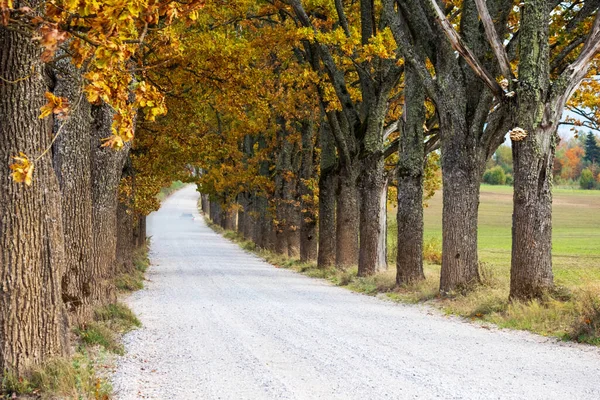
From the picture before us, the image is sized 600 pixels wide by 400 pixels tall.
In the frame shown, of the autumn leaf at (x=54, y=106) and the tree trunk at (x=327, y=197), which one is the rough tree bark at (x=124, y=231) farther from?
the autumn leaf at (x=54, y=106)

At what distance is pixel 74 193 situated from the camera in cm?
1014

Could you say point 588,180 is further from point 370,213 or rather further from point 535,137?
point 535,137

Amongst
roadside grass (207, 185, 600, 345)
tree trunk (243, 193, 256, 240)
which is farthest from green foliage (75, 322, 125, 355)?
tree trunk (243, 193, 256, 240)

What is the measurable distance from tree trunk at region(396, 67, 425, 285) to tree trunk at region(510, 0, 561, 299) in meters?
4.60

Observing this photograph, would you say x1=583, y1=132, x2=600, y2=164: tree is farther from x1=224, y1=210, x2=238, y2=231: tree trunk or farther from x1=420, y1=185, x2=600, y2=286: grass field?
x1=224, y1=210, x2=238, y2=231: tree trunk

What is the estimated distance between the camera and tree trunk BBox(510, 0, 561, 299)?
1195cm

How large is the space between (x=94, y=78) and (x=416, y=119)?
12.3 metres

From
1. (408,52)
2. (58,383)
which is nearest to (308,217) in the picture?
(408,52)

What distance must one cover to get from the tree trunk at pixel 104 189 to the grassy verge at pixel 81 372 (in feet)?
4.70

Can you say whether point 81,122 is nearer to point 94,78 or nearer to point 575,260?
point 94,78

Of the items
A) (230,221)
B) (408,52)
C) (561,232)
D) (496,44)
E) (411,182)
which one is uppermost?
(408,52)

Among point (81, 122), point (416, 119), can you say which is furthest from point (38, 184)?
point (416, 119)

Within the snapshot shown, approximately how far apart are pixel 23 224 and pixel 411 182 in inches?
435

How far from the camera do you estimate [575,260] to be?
35281 mm
